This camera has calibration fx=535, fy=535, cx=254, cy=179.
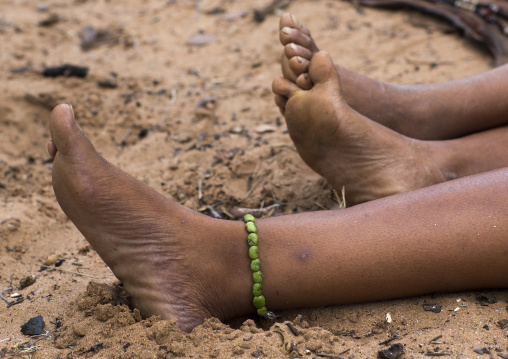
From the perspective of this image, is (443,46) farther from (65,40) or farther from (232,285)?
(65,40)

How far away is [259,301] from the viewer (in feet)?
5.25

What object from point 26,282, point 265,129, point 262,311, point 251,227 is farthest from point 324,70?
point 26,282

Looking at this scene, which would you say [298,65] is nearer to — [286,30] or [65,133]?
[286,30]

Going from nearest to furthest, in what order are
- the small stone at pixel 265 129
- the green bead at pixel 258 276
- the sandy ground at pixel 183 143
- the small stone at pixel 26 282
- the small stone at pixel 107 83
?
the sandy ground at pixel 183 143 < the green bead at pixel 258 276 < the small stone at pixel 26 282 < the small stone at pixel 265 129 < the small stone at pixel 107 83

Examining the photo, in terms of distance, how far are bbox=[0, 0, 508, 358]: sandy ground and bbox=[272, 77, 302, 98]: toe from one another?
0.50 meters

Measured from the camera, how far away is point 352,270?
1.53 meters

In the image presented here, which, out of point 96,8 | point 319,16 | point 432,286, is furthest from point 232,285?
point 96,8

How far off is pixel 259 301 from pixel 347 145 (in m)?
0.64

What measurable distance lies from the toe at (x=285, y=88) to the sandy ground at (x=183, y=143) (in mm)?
496

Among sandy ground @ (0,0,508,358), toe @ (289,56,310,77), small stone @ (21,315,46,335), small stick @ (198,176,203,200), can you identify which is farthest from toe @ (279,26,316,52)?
small stone @ (21,315,46,335)

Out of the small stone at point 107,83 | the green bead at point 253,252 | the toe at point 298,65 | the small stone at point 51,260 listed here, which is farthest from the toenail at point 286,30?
the small stone at point 107,83

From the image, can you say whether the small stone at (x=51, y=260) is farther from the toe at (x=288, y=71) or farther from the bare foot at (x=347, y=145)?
the toe at (x=288, y=71)

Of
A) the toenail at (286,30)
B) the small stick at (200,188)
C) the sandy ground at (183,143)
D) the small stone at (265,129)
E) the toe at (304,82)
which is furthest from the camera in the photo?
the small stone at (265,129)

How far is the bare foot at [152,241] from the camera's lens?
1.52m
